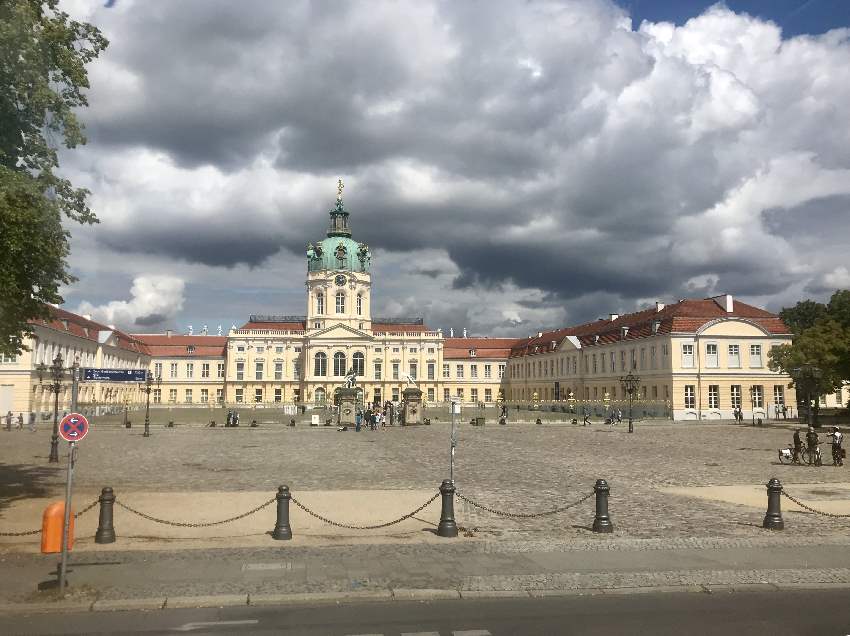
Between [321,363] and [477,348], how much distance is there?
29076 mm

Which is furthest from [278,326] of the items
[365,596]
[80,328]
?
[365,596]

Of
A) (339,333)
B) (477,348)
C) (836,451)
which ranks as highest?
(339,333)

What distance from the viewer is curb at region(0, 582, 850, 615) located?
8.88 metres

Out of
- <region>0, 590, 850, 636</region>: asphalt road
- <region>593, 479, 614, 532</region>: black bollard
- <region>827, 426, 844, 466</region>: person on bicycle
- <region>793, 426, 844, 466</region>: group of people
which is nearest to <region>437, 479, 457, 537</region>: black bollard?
<region>593, 479, 614, 532</region>: black bollard

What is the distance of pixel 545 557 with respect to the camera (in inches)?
443

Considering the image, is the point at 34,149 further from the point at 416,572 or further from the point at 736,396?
the point at 736,396

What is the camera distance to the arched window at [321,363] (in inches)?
4429

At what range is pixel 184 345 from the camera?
393 ft

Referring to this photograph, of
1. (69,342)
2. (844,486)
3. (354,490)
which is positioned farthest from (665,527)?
(69,342)

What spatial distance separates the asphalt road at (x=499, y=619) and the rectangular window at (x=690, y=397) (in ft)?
203

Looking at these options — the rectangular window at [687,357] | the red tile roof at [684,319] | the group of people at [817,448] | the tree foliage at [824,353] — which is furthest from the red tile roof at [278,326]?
the group of people at [817,448]

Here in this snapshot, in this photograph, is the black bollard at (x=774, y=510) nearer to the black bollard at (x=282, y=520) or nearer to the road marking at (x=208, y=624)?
the black bollard at (x=282, y=520)

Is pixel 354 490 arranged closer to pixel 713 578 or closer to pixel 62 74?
pixel 713 578

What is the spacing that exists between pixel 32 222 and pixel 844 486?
2178 centimetres
